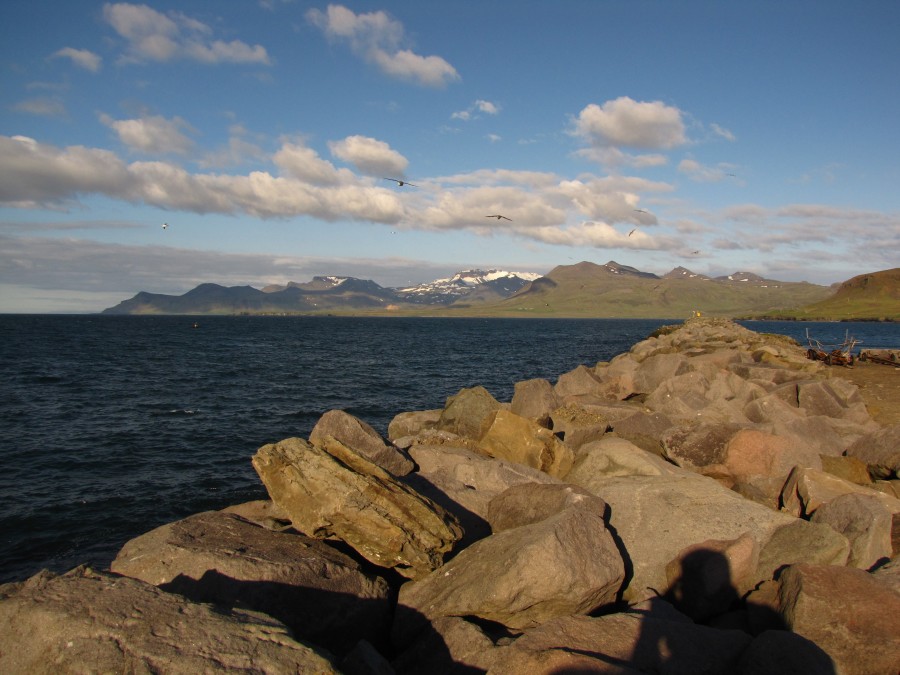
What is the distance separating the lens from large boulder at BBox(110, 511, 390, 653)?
7.34m

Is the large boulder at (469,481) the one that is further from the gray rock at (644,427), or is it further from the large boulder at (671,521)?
the gray rock at (644,427)

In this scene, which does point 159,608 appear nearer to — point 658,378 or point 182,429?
point 658,378

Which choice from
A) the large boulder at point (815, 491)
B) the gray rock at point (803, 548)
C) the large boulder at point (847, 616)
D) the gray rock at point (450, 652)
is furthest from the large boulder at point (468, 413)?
the large boulder at point (847, 616)

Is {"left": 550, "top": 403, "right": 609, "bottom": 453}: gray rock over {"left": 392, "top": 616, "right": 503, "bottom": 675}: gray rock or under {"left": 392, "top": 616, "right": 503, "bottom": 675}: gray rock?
over

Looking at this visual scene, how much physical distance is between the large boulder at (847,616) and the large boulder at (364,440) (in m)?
7.27

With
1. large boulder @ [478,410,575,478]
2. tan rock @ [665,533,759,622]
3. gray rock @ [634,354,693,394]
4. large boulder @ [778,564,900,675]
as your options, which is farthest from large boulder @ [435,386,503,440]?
large boulder @ [778,564,900,675]

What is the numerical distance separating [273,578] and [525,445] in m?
6.80

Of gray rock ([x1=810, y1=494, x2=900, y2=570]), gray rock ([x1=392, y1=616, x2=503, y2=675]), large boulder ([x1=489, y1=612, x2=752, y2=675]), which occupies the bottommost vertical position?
gray rock ([x1=392, y1=616, x2=503, y2=675])

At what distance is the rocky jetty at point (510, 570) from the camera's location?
5477 mm

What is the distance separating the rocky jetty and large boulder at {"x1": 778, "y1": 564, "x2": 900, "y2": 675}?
20 mm

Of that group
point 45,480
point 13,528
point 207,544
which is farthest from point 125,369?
point 207,544

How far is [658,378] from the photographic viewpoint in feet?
74.3

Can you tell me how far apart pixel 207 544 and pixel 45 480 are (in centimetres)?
1498

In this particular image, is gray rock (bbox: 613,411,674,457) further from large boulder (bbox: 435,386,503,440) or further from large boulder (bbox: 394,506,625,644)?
large boulder (bbox: 394,506,625,644)
